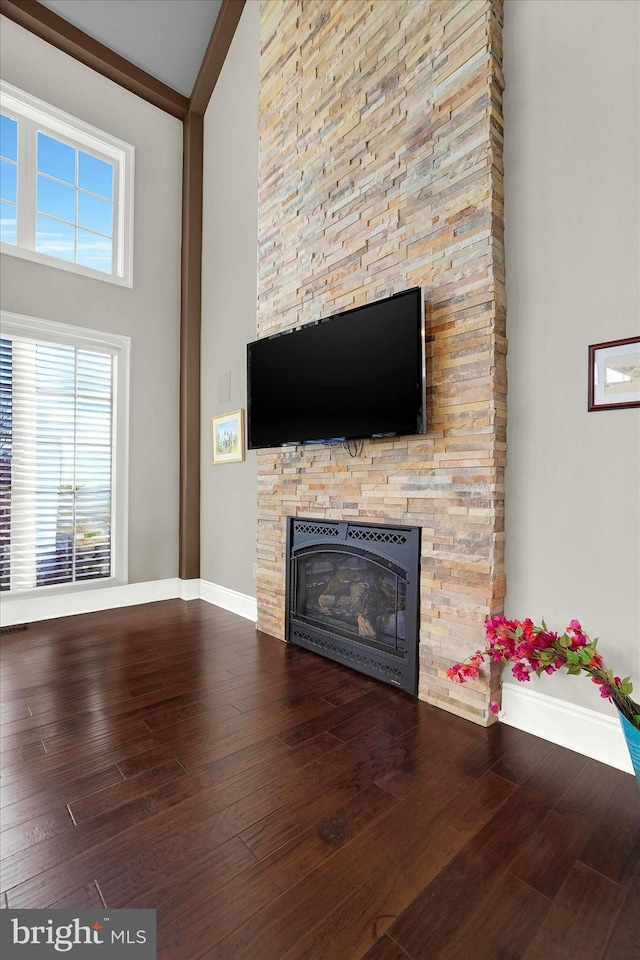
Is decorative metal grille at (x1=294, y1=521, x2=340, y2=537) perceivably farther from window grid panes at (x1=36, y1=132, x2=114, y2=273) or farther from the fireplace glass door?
window grid panes at (x1=36, y1=132, x2=114, y2=273)

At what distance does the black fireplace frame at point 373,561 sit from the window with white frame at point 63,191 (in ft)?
10.0

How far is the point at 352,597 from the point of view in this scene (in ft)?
9.47

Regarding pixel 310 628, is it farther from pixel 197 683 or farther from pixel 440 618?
pixel 440 618

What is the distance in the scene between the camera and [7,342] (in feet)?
12.7

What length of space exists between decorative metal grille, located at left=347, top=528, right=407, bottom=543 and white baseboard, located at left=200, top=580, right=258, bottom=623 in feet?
4.30

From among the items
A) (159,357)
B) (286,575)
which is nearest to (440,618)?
(286,575)

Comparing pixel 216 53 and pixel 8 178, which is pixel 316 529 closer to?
pixel 8 178

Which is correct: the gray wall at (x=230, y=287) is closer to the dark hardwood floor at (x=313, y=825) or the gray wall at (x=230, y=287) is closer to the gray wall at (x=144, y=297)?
the gray wall at (x=144, y=297)

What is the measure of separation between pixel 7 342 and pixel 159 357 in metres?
1.24

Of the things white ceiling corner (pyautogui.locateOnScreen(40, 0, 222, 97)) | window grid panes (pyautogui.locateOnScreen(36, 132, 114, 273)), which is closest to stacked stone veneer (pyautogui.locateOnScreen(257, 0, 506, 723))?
white ceiling corner (pyautogui.locateOnScreen(40, 0, 222, 97))

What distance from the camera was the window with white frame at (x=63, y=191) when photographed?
3.90 m

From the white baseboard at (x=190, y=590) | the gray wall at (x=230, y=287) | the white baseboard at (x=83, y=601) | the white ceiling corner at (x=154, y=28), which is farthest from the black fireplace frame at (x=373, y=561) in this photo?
the white ceiling corner at (x=154, y=28)

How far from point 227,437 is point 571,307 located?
292 cm

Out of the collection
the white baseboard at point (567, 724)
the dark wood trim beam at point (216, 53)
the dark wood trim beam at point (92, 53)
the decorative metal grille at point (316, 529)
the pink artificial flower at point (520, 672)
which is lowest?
the white baseboard at point (567, 724)
